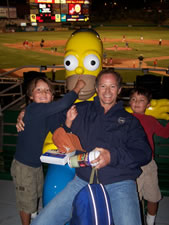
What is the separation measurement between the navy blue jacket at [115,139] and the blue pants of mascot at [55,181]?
29 centimetres

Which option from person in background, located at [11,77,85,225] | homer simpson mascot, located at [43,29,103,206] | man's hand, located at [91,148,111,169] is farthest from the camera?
homer simpson mascot, located at [43,29,103,206]

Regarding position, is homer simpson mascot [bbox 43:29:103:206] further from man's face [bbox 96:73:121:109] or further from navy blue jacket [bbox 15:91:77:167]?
man's face [bbox 96:73:121:109]

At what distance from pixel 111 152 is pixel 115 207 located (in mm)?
444

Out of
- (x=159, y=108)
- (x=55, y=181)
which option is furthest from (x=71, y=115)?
(x=159, y=108)

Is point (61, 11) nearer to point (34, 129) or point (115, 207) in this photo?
point (34, 129)

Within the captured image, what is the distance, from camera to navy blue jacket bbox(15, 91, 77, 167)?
2178 mm

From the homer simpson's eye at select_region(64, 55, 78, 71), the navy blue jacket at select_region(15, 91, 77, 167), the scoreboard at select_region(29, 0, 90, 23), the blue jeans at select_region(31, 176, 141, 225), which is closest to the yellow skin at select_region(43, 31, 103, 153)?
the homer simpson's eye at select_region(64, 55, 78, 71)

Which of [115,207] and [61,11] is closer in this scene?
[115,207]

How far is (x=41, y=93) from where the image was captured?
92.5 inches

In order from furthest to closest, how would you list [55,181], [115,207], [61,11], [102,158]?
[61,11] < [55,181] < [115,207] < [102,158]

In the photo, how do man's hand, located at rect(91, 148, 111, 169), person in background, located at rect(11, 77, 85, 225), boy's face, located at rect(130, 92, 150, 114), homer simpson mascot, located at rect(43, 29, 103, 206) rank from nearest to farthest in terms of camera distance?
man's hand, located at rect(91, 148, 111, 169) < person in background, located at rect(11, 77, 85, 225) < boy's face, located at rect(130, 92, 150, 114) < homer simpson mascot, located at rect(43, 29, 103, 206)

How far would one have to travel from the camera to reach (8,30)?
45.7m

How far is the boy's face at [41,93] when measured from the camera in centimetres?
235

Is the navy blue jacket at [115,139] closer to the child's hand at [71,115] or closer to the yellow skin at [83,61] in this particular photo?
the child's hand at [71,115]
